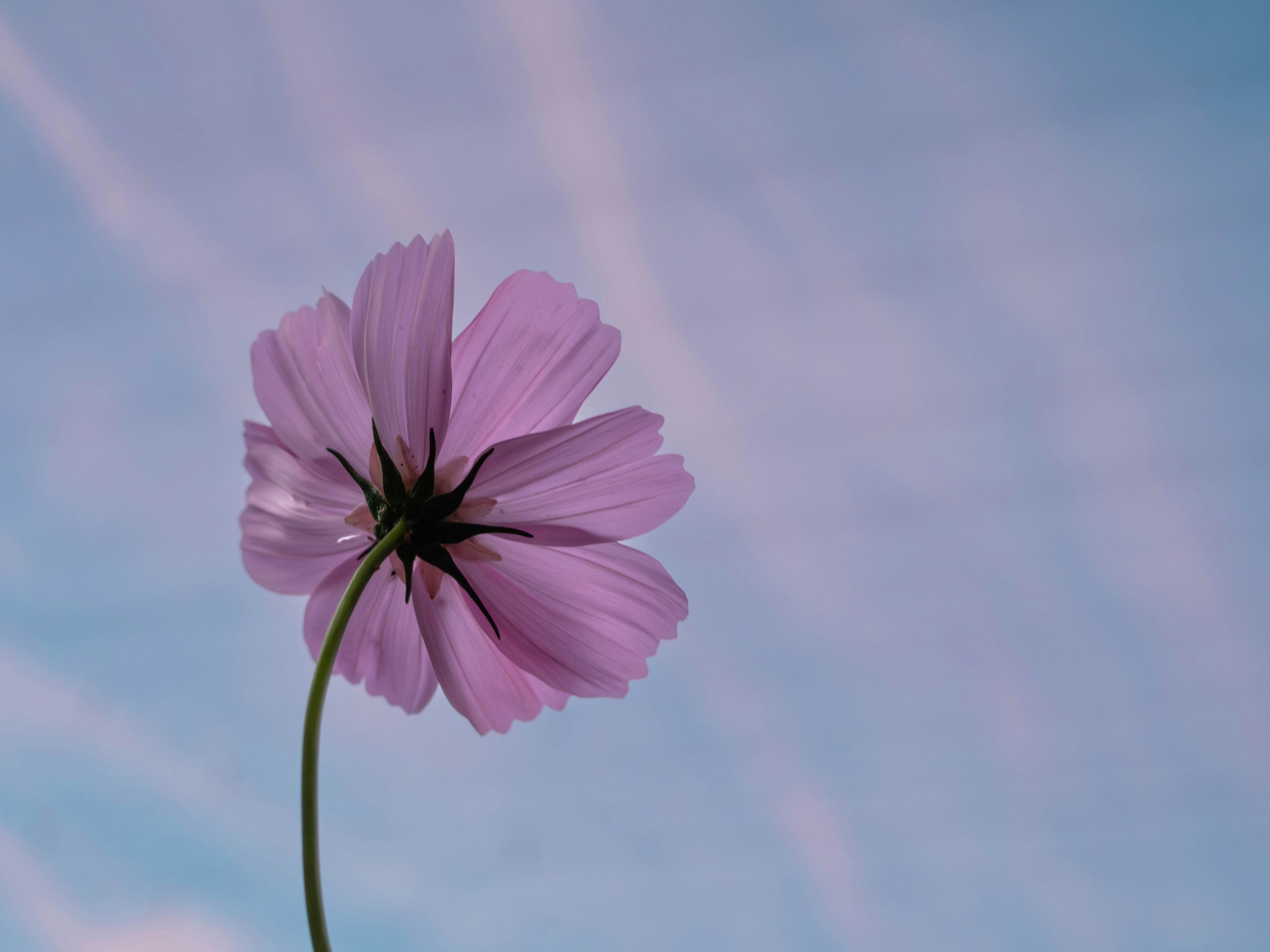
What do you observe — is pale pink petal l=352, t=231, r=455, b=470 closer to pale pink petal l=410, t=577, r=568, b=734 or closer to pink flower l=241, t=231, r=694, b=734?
pink flower l=241, t=231, r=694, b=734

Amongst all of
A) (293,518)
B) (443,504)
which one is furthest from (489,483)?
(293,518)

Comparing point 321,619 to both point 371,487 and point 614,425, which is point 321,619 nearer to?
point 371,487

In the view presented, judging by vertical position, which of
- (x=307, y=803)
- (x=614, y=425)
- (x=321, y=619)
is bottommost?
(x=307, y=803)

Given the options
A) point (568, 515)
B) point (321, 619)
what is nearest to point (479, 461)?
point (568, 515)

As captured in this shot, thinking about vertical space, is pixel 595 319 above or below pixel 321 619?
above

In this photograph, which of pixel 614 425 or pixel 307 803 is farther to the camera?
pixel 614 425

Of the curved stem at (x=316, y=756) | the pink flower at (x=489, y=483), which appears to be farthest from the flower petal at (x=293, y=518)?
the curved stem at (x=316, y=756)

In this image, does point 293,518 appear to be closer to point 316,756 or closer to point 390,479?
point 390,479

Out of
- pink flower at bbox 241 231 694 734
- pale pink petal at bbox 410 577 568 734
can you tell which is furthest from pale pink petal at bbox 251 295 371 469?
pale pink petal at bbox 410 577 568 734
